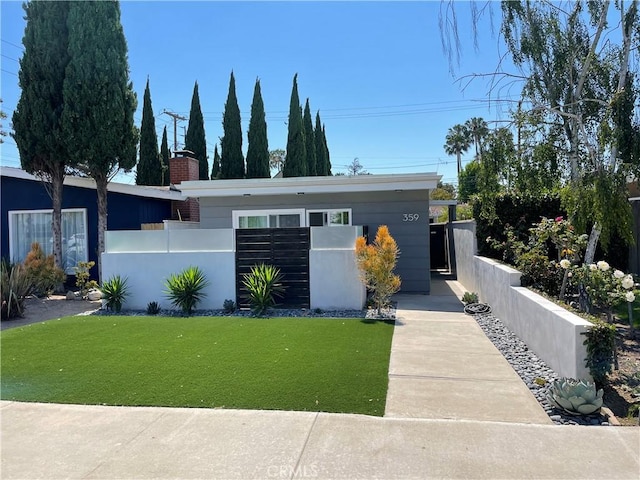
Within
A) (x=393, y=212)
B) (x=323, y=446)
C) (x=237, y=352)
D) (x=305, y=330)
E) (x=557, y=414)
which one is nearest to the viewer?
(x=323, y=446)

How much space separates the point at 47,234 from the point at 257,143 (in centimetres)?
1180

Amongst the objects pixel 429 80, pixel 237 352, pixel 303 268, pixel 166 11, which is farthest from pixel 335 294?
pixel 166 11

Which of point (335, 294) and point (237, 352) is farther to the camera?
point (335, 294)

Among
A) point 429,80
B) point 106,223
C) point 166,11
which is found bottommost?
point 106,223

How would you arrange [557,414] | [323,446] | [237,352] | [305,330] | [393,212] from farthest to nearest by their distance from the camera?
[393,212] → [305,330] → [237,352] → [557,414] → [323,446]

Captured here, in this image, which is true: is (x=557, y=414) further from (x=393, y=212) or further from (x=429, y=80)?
(x=393, y=212)

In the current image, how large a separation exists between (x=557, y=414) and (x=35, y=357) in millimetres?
6434

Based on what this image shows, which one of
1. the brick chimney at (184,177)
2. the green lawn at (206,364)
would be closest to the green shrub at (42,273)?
the green lawn at (206,364)

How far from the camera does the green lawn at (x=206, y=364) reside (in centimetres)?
453

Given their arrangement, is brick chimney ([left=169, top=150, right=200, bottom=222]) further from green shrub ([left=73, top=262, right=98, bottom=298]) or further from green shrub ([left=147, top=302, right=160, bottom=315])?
green shrub ([left=147, top=302, right=160, bottom=315])

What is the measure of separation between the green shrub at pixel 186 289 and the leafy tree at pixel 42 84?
208 inches

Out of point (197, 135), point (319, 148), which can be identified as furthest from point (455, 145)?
point (197, 135)

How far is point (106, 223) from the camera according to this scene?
41.4ft

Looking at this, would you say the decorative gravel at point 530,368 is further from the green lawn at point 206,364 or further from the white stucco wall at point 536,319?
the green lawn at point 206,364
